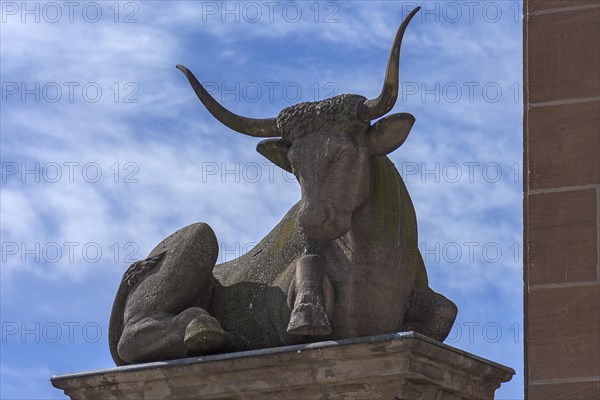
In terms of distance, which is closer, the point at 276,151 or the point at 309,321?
the point at 309,321

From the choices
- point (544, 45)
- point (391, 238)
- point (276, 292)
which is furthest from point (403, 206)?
point (544, 45)

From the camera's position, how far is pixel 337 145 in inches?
317

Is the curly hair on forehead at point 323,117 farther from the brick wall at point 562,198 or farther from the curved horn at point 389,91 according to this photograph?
the brick wall at point 562,198

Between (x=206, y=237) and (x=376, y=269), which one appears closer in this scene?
(x=376, y=269)

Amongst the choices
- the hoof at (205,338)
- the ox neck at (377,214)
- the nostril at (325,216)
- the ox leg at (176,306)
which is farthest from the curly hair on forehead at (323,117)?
the hoof at (205,338)

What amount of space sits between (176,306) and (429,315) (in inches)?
58.1

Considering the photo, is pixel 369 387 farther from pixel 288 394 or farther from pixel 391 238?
pixel 391 238

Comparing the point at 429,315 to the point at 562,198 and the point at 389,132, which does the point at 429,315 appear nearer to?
the point at 389,132

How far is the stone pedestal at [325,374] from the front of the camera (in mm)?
7535

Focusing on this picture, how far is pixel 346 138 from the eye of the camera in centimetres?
811

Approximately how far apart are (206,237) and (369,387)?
1641mm

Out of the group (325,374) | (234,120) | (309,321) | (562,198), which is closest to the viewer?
(562,198)

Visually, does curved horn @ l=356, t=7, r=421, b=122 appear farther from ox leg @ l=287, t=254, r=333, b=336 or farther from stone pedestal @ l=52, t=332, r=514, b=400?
stone pedestal @ l=52, t=332, r=514, b=400

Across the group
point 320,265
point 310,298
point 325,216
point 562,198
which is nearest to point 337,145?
point 325,216
